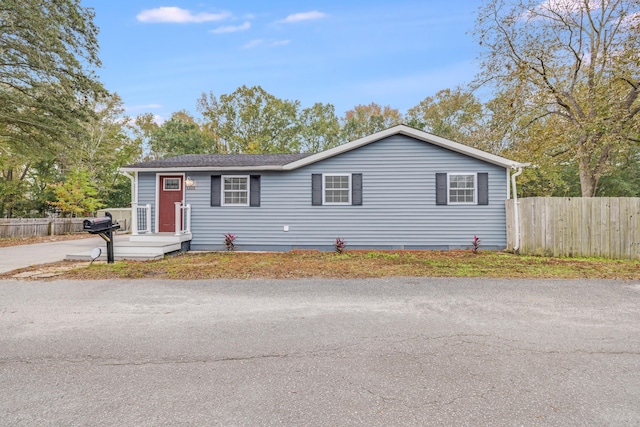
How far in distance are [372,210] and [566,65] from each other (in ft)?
37.3

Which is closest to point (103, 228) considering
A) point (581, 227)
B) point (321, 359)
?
point (321, 359)

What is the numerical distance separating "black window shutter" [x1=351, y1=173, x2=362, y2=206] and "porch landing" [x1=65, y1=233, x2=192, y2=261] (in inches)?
213

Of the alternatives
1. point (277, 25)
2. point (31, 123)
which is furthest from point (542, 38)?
point (31, 123)

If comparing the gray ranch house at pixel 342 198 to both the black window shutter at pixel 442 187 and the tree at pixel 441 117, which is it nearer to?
the black window shutter at pixel 442 187

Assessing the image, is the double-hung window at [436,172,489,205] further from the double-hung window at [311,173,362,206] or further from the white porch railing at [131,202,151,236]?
the white porch railing at [131,202,151,236]

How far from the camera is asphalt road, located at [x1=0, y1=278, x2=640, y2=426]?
214 centimetres

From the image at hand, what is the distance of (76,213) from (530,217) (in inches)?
917

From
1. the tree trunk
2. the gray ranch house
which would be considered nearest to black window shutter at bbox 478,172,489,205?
the gray ranch house

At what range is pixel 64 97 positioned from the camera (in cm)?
1284

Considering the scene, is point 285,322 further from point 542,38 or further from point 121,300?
point 542,38

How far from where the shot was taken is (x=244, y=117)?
92.8ft

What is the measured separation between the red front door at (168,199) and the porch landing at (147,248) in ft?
2.54

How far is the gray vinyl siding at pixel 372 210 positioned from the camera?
10336 millimetres

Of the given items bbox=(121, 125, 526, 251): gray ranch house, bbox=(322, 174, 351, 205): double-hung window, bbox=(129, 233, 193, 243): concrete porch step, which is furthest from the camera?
bbox=(322, 174, 351, 205): double-hung window
